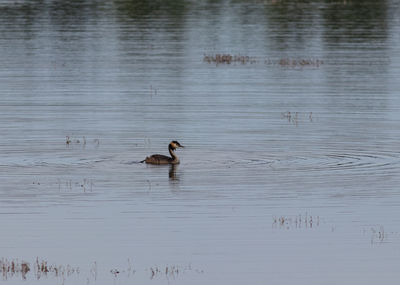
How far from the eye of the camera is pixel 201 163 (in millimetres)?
24156

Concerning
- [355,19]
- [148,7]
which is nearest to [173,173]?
[355,19]

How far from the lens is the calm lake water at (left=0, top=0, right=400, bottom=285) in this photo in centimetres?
1564

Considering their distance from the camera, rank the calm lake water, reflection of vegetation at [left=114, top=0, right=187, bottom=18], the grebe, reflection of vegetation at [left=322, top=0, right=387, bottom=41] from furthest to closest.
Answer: reflection of vegetation at [left=114, top=0, right=187, bottom=18], reflection of vegetation at [left=322, top=0, right=387, bottom=41], the grebe, the calm lake water

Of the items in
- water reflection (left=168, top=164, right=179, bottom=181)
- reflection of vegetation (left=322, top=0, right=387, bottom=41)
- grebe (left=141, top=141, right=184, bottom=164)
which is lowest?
reflection of vegetation (left=322, top=0, right=387, bottom=41)

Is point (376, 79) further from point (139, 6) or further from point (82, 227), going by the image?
point (139, 6)

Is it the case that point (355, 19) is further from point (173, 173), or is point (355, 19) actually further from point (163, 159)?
point (173, 173)

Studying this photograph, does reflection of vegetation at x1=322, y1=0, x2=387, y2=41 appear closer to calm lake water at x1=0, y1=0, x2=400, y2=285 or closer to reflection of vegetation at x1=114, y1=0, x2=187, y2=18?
calm lake water at x1=0, y1=0, x2=400, y2=285

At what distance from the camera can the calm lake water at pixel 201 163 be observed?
51.3 feet

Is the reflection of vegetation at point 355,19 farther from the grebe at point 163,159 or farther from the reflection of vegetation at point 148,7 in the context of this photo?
the grebe at point 163,159

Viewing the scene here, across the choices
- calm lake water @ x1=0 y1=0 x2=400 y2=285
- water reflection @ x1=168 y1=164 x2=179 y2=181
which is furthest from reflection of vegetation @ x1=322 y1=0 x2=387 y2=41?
water reflection @ x1=168 y1=164 x2=179 y2=181

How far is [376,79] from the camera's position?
1610 inches

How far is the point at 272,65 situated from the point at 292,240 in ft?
98.7

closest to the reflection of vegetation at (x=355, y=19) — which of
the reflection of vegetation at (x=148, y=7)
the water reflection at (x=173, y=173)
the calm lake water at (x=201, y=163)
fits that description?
the calm lake water at (x=201, y=163)

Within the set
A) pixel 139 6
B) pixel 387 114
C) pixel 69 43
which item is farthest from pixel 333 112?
pixel 139 6
